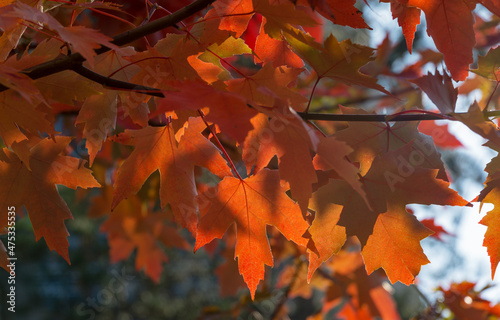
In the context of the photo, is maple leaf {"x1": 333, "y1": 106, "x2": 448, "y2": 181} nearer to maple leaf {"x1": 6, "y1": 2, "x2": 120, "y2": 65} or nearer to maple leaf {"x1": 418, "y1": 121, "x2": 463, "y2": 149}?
maple leaf {"x1": 418, "y1": 121, "x2": 463, "y2": 149}

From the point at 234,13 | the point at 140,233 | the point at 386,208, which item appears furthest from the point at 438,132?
the point at 140,233

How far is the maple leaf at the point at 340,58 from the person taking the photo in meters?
0.52

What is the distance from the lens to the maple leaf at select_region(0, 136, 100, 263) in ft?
2.08

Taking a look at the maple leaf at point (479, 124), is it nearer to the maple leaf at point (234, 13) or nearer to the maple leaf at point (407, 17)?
the maple leaf at point (407, 17)

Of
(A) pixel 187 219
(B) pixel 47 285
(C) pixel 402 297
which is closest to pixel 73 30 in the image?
(A) pixel 187 219

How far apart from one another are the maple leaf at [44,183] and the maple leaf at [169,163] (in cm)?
5

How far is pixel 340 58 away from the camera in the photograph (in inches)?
21.1

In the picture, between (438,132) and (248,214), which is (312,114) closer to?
(248,214)

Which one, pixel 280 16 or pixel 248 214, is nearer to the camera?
pixel 280 16

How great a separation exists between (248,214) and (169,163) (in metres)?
0.14

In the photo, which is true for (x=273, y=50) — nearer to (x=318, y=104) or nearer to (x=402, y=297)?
(x=318, y=104)

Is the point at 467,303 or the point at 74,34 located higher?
the point at 74,34

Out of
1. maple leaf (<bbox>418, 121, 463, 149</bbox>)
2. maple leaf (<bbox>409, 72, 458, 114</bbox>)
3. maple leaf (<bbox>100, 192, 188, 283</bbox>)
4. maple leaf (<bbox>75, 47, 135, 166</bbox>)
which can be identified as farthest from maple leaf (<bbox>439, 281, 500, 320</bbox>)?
maple leaf (<bbox>75, 47, 135, 166</bbox>)

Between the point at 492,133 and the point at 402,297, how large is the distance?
197 inches
